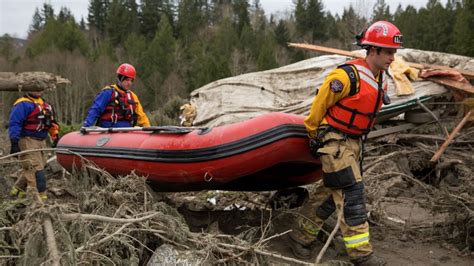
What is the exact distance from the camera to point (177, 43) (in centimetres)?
4222

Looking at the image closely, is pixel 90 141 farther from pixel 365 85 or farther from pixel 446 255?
pixel 446 255

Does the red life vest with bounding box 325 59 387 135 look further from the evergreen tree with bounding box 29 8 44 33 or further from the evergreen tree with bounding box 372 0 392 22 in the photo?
the evergreen tree with bounding box 29 8 44 33

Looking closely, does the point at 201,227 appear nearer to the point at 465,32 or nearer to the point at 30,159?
the point at 30,159

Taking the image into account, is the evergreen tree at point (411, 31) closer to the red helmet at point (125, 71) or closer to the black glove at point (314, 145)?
the red helmet at point (125, 71)

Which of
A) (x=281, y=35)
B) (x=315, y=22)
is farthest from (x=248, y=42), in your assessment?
(x=315, y=22)

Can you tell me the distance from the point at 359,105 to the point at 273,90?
551 centimetres

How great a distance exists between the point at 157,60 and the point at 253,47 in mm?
10187

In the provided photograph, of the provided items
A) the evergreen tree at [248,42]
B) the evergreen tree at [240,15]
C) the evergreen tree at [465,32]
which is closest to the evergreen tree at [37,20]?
the evergreen tree at [240,15]

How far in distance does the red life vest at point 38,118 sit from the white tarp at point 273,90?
128 inches

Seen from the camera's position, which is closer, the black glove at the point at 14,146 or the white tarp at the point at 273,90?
the black glove at the point at 14,146

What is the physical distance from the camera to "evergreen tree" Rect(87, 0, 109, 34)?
5462 centimetres

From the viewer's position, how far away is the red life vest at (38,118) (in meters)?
6.08

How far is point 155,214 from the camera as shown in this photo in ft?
10.2

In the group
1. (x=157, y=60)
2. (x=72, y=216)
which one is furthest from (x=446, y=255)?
(x=157, y=60)
